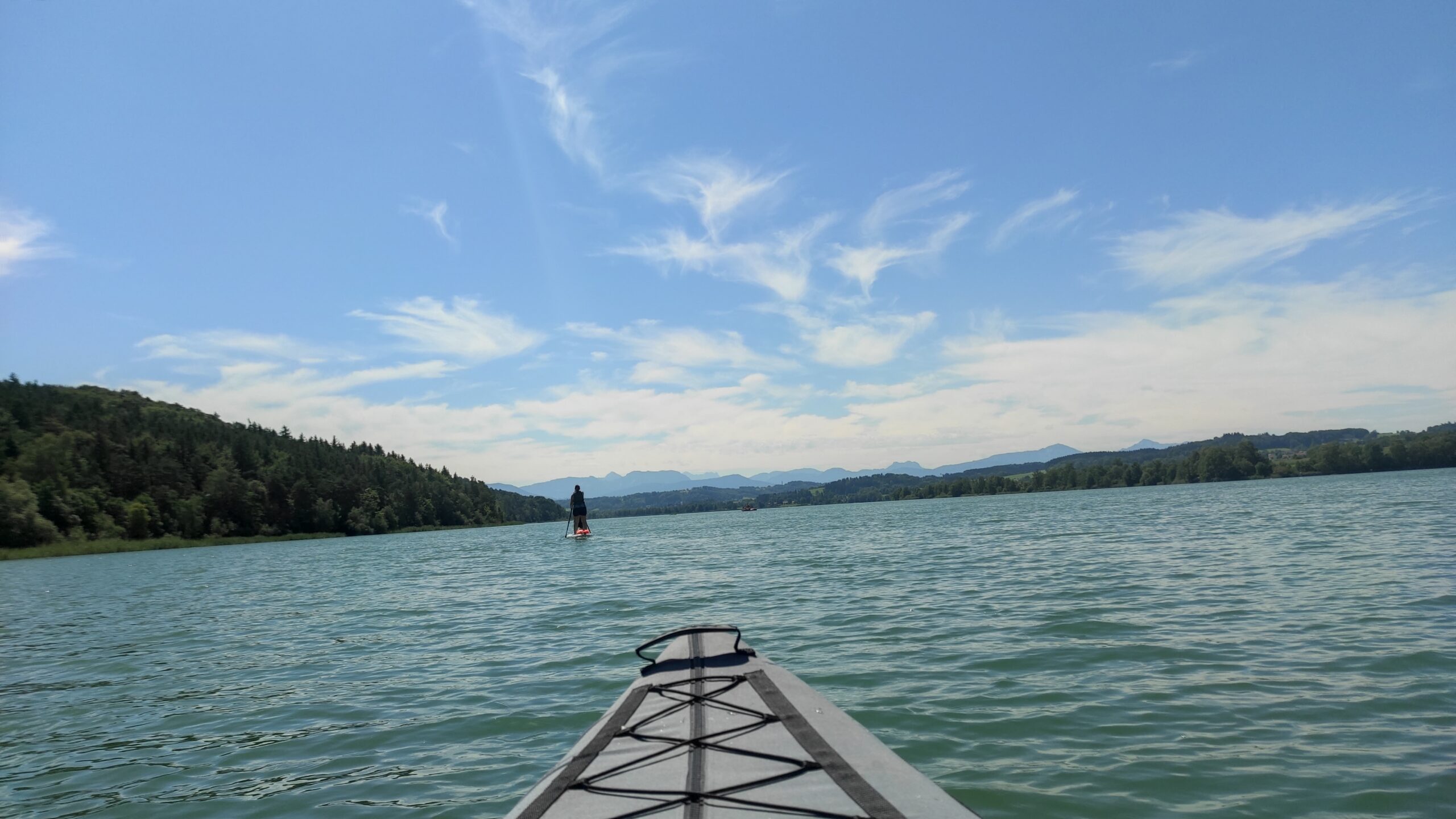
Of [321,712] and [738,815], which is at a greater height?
[738,815]

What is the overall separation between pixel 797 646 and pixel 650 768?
7790 millimetres

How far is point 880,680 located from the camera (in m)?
9.82

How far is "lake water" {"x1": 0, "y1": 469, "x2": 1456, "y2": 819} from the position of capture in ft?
21.3

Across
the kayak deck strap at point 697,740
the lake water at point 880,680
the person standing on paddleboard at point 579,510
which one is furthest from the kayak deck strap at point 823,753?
the person standing on paddleboard at point 579,510

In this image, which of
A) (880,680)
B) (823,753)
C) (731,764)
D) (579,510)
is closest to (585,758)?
(731,764)

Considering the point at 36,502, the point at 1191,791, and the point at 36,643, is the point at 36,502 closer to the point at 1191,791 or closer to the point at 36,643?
the point at 36,643

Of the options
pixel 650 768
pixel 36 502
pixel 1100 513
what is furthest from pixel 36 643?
pixel 36 502

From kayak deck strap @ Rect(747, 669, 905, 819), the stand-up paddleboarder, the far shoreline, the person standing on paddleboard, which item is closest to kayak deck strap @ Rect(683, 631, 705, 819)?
kayak deck strap @ Rect(747, 669, 905, 819)

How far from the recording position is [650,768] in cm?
492

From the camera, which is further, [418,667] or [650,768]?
[418,667]

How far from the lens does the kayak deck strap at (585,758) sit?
14.3ft

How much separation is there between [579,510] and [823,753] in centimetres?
5925

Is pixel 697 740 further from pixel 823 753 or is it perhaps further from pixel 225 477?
pixel 225 477

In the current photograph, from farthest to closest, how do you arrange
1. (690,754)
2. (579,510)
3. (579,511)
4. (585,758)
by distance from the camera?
(579,511) < (579,510) < (585,758) < (690,754)
